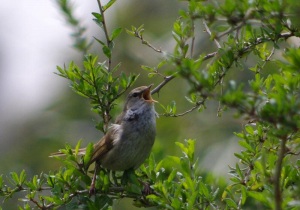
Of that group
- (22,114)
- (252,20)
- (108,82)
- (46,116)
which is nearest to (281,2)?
(252,20)

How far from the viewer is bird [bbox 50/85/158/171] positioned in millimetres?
5324

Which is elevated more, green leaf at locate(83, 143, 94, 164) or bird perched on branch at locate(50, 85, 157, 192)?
bird perched on branch at locate(50, 85, 157, 192)

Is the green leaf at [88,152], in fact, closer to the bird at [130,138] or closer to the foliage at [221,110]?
the foliage at [221,110]

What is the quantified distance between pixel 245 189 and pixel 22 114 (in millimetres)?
11758

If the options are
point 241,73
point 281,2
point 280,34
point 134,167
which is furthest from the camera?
point 241,73

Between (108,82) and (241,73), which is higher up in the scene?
(241,73)

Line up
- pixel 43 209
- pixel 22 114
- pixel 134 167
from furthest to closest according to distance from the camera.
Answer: pixel 22 114, pixel 134 167, pixel 43 209

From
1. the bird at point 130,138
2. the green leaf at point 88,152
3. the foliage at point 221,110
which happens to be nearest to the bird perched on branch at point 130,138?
the bird at point 130,138

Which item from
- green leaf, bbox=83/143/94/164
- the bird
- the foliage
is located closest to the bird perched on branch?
the bird

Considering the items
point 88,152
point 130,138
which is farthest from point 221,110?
point 130,138

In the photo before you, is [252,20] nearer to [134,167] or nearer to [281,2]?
[281,2]

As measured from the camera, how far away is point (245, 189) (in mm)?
3848

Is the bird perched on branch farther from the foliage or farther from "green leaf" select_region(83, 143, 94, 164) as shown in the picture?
"green leaf" select_region(83, 143, 94, 164)

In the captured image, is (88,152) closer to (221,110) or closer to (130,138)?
(221,110)
